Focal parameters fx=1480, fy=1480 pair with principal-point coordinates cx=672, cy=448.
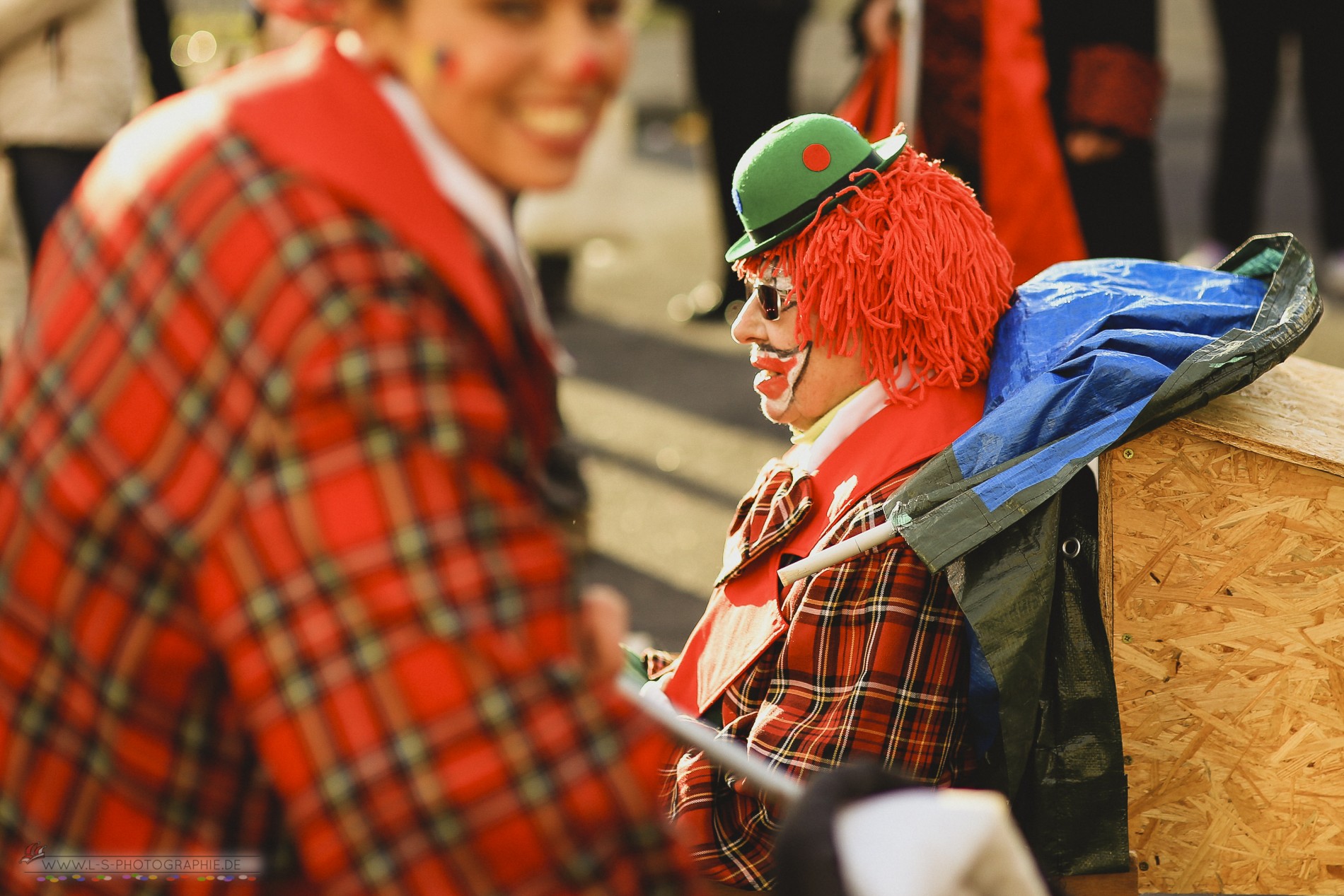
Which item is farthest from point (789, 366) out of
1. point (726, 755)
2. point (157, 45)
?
point (157, 45)

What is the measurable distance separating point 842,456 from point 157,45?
395cm

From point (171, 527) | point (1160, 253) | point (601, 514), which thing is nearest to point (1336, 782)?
point (171, 527)

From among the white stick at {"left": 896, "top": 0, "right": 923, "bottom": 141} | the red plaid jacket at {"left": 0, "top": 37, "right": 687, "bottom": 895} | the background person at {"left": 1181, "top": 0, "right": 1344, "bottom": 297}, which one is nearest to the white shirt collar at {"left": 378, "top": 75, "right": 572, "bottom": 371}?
the red plaid jacket at {"left": 0, "top": 37, "right": 687, "bottom": 895}

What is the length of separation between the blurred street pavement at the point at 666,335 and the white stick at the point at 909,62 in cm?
124

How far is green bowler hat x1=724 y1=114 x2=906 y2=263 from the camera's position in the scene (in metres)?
2.31

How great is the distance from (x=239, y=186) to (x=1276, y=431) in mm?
1610

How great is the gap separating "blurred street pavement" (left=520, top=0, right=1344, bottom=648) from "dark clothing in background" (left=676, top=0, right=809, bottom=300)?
1.98ft

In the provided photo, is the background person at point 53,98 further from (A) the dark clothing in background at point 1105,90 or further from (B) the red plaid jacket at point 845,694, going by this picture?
(B) the red plaid jacket at point 845,694

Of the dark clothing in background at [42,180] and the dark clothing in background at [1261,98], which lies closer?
the dark clothing in background at [42,180]

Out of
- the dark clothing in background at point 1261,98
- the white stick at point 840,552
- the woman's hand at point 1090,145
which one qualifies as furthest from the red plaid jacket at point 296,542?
the dark clothing in background at point 1261,98

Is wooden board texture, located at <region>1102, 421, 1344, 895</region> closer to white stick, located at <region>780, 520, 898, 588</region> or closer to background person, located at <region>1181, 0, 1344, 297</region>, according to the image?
white stick, located at <region>780, 520, 898, 588</region>

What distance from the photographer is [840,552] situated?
7.06 ft

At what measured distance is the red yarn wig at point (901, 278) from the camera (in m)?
2.29

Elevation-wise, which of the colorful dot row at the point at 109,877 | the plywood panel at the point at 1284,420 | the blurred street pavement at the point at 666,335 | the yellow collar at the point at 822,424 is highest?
the colorful dot row at the point at 109,877
